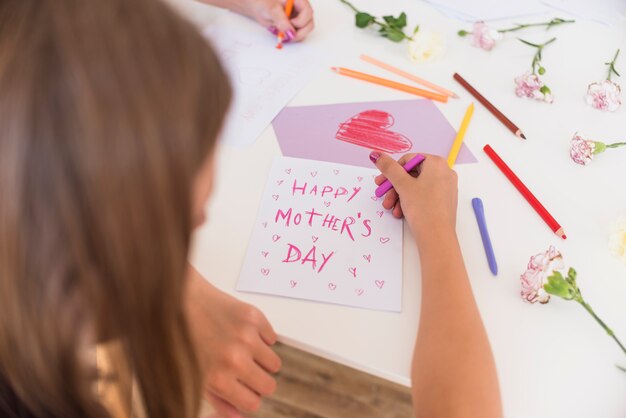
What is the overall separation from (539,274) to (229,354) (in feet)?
1.14

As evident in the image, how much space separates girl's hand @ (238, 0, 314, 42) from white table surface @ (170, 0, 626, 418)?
41 mm

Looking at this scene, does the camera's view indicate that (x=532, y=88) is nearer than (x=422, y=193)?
No

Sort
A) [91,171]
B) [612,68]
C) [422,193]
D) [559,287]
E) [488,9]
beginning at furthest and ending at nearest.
Answer: 1. [488,9]
2. [612,68]
3. [422,193]
4. [559,287]
5. [91,171]

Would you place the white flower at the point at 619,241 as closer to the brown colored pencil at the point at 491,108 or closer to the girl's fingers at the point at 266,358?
the brown colored pencil at the point at 491,108

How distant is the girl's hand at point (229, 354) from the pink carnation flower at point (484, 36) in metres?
0.62

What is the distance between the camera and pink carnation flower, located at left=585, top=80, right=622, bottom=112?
84 centimetres

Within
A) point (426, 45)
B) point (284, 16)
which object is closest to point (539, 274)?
point (426, 45)

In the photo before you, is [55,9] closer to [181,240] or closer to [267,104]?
[181,240]

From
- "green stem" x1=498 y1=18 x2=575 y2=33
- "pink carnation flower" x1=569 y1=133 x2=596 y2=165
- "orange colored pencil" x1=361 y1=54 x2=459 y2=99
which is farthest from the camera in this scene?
"green stem" x1=498 y1=18 x2=575 y2=33

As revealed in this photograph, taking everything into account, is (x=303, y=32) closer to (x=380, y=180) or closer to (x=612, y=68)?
(x=380, y=180)

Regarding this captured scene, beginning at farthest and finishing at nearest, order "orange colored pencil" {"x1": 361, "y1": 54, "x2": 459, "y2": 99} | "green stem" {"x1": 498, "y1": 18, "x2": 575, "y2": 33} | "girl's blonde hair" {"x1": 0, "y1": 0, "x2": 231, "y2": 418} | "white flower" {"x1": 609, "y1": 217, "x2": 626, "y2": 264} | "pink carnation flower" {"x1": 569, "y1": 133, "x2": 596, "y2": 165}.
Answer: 1. "green stem" {"x1": 498, "y1": 18, "x2": 575, "y2": 33}
2. "orange colored pencil" {"x1": 361, "y1": 54, "x2": 459, "y2": 99}
3. "pink carnation flower" {"x1": 569, "y1": 133, "x2": 596, "y2": 165}
4. "white flower" {"x1": 609, "y1": 217, "x2": 626, "y2": 264}
5. "girl's blonde hair" {"x1": 0, "y1": 0, "x2": 231, "y2": 418}

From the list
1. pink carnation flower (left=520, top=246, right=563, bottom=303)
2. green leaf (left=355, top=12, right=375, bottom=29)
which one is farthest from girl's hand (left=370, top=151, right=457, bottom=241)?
green leaf (left=355, top=12, right=375, bottom=29)

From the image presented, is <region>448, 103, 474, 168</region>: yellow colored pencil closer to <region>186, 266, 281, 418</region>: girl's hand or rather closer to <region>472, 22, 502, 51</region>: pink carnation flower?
<region>472, 22, 502, 51</region>: pink carnation flower

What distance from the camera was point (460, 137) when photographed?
31.3 inches
